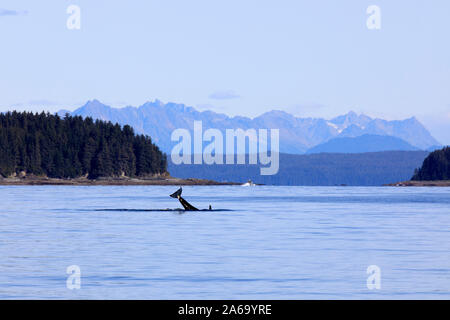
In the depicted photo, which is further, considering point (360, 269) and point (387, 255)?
point (387, 255)

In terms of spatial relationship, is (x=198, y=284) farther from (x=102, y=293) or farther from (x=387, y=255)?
(x=387, y=255)

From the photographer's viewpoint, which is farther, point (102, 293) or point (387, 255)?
point (387, 255)

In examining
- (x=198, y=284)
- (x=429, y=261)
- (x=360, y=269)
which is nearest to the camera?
(x=198, y=284)

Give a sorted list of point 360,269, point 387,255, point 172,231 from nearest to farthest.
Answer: point 360,269
point 387,255
point 172,231

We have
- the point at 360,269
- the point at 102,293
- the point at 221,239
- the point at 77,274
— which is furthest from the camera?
the point at 221,239

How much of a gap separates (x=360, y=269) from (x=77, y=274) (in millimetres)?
13426

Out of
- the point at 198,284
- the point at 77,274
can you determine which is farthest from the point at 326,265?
the point at 77,274
